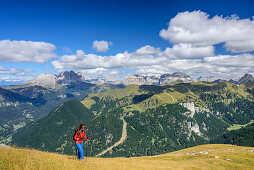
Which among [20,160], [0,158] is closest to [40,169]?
[20,160]

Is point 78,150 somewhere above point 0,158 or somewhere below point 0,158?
below

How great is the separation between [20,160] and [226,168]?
42.6 metres

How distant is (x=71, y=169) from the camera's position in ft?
42.6

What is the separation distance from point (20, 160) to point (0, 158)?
159 cm

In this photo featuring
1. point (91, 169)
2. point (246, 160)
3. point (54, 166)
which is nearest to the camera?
point (54, 166)

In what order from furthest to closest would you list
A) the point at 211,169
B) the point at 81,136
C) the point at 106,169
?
the point at 211,169, the point at 81,136, the point at 106,169

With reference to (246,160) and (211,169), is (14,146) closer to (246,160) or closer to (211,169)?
(211,169)

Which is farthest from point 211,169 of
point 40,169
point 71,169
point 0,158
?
point 0,158

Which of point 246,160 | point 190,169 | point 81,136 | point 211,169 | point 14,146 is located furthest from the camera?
point 246,160

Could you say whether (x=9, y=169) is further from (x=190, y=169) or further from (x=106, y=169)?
(x=190, y=169)

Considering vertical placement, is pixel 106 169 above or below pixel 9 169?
below

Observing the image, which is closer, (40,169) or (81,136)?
(40,169)

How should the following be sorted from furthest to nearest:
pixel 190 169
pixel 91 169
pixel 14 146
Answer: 1. pixel 190 169
2. pixel 14 146
3. pixel 91 169

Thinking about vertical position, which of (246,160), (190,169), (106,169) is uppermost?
(106,169)
